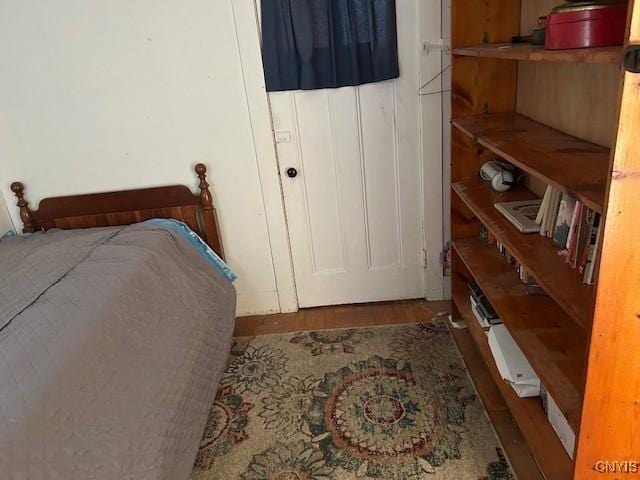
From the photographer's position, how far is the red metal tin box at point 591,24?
3.48 feet

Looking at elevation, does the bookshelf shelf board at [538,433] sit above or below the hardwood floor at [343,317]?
above

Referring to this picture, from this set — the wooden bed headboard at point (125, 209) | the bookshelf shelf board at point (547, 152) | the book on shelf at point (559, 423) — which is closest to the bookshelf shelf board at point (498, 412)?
the book on shelf at point (559, 423)

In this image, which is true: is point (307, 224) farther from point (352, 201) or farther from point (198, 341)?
point (198, 341)

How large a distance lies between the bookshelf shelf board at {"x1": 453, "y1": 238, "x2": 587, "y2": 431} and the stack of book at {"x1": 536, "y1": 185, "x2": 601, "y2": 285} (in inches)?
8.8

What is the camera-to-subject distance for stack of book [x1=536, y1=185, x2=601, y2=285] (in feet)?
4.04

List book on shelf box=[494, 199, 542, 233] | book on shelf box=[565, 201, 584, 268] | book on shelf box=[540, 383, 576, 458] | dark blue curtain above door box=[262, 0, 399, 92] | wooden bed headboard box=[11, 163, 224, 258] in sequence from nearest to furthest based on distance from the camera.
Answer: book on shelf box=[565, 201, 584, 268] < book on shelf box=[540, 383, 576, 458] < book on shelf box=[494, 199, 542, 233] < dark blue curtain above door box=[262, 0, 399, 92] < wooden bed headboard box=[11, 163, 224, 258]

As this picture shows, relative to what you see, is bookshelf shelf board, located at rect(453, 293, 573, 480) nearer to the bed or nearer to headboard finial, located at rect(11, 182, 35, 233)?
the bed

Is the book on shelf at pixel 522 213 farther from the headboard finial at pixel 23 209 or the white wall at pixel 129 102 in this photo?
the headboard finial at pixel 23 209

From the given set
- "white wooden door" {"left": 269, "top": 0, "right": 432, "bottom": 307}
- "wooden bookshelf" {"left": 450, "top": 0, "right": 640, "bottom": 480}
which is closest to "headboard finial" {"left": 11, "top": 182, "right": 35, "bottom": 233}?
"white wooden door" {"left": 269, "top": 0, "right": 432, "bottom": 307}

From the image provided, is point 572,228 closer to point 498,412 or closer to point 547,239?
point 547,239

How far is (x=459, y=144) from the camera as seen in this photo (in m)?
2.05

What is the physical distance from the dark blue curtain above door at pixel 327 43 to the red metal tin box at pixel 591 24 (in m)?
A: 1.11

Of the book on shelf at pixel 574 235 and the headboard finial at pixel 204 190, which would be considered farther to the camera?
the headboard finial at pixel 204 190

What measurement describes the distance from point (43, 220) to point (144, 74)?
0.93m
